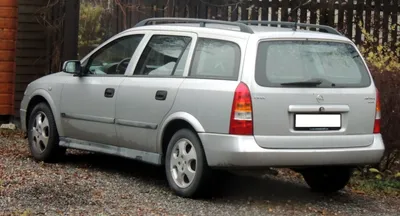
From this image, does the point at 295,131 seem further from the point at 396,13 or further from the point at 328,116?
the point at 396,13

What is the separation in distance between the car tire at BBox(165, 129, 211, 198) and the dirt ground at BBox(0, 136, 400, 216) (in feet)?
0.34

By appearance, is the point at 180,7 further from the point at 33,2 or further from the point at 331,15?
the point at 33,2

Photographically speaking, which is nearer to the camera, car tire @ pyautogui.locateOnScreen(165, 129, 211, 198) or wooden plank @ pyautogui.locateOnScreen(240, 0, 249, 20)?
car tire @ pyautogui.locateOnScreen(165, 129, 211, 198)

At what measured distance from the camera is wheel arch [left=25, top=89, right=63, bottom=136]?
914 centimetres

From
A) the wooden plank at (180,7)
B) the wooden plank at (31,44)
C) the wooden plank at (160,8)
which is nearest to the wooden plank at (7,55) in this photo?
the wooden plank at (31,44)

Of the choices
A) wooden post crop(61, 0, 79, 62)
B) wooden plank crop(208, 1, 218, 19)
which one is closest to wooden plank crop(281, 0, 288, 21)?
wooden plank crop(208, 1, 218, 19)

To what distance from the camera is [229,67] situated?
7.30 m

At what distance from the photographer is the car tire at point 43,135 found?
9.20 metres

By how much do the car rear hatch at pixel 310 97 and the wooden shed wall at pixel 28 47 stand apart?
20.1ft

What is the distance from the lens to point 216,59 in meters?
7.52

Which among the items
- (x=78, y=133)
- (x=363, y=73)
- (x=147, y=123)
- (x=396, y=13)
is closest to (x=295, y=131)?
(x=363, y=73)

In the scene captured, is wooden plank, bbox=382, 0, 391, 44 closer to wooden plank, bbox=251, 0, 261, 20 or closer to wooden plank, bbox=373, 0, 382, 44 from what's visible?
wooden plank, bbox=373, 0, 382, 44

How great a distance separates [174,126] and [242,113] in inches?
36.6

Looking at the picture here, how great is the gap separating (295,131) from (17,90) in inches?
254
